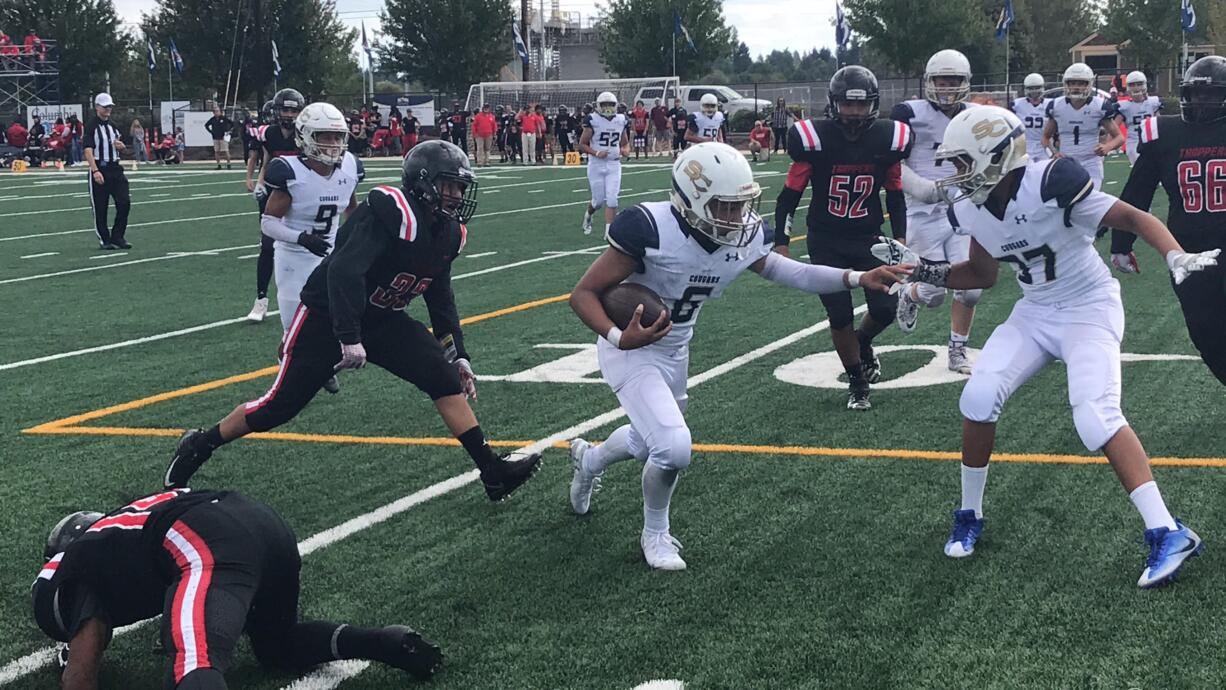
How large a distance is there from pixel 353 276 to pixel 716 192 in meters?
1.55

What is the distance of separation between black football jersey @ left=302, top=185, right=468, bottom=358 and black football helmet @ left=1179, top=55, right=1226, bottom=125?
3559 mm

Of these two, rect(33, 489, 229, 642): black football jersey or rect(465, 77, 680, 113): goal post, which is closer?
rect(33, 489, 229, 642): black football jersey

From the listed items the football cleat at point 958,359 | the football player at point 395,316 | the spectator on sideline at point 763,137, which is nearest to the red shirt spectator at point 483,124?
the spectator on sideline at point 763,137

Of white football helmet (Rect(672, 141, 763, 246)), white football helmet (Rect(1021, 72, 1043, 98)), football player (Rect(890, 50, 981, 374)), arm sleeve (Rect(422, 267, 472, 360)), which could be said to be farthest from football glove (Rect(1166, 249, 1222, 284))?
white football helmet (Rect(1021, 72, 1043, 98))

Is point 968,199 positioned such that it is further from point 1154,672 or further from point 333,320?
point 333,320

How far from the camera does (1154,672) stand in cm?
386

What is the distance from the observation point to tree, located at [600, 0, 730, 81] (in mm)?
59531

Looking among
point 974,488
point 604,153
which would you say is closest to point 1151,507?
point 974,488

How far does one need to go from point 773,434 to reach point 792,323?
3478mm

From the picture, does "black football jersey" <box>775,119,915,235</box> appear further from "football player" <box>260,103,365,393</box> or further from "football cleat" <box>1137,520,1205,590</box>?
"football cleat" <box>1137,520,1205,590</box>

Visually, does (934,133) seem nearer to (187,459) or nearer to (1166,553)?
(1166,553)

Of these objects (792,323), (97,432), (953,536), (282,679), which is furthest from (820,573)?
(792,323)

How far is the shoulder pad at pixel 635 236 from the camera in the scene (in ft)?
16.5

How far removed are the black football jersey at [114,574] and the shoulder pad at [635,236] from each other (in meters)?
1.80
